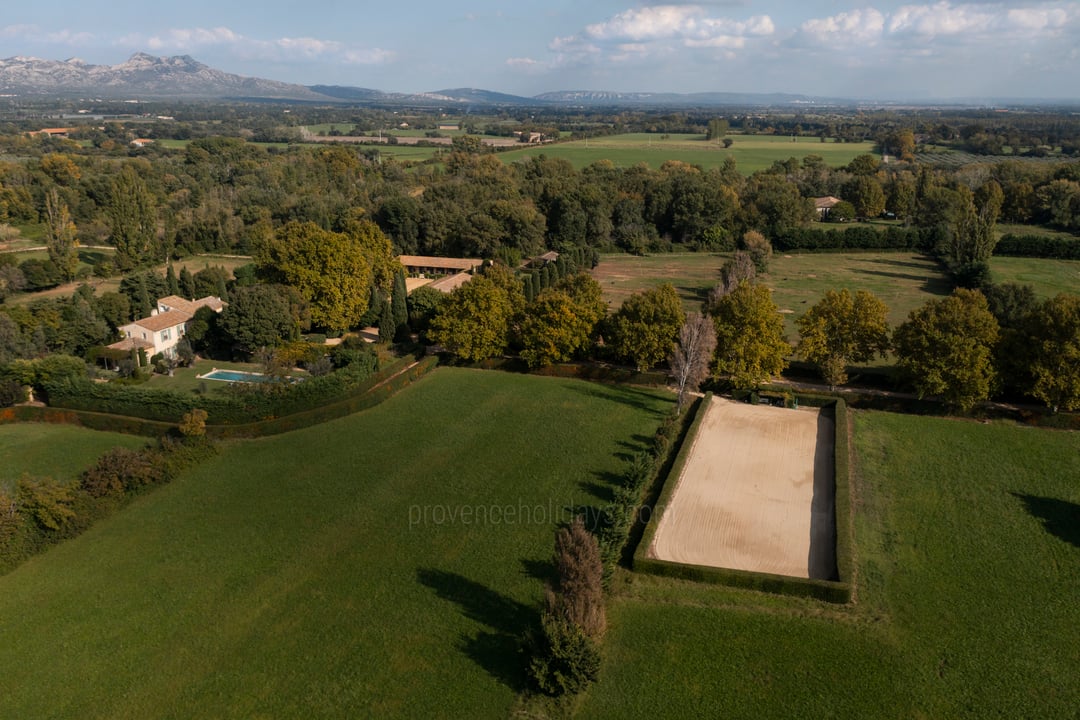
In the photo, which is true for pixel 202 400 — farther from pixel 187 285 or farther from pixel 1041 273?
pixel 1041 273

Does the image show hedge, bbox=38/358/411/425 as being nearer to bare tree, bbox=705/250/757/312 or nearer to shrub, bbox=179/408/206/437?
shrub, bbox=179/408/206/437

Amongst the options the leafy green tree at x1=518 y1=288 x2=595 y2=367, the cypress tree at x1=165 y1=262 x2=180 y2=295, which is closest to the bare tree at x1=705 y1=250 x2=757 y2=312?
the leafy green tree at x1=518 y1=288 x2=595 y2=367

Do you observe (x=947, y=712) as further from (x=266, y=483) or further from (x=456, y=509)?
(x=266, y=483)

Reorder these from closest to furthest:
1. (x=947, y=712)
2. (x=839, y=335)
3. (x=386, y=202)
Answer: (x=947, y=712) → (x=839, y=335) → (x=386, y=202)

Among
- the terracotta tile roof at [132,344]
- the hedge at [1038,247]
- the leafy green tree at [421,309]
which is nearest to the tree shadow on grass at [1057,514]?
the leafy green tree at [421,309]

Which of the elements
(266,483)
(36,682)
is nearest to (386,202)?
(266,483)

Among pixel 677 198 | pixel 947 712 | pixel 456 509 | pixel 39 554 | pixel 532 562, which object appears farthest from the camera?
pixel 677 198
